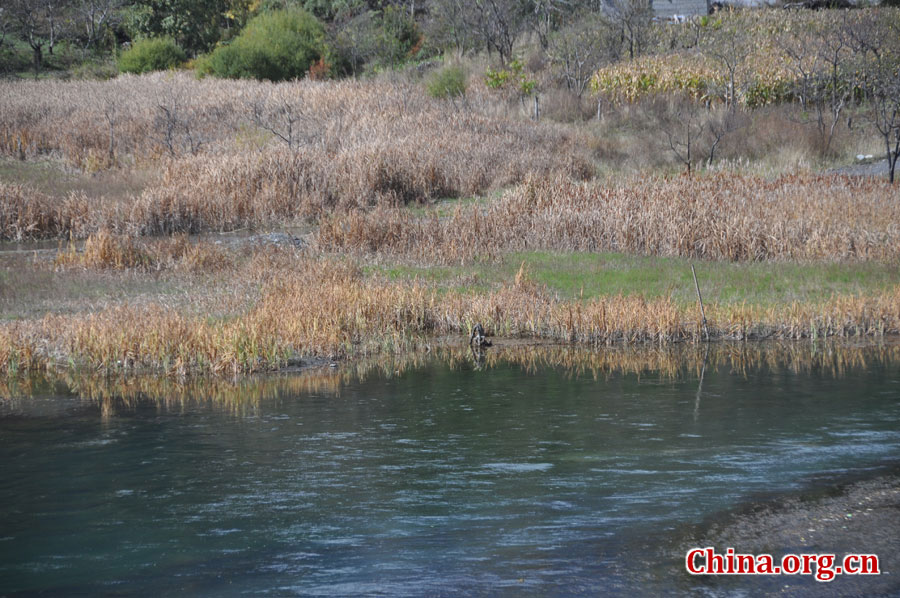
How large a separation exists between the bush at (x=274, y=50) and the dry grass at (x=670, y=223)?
97.1ft

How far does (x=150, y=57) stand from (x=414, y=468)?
50381mm

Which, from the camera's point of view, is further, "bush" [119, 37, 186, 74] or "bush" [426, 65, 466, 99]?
"bush" [119, 37, 186, 74]

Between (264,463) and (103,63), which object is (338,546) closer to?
(264,463)

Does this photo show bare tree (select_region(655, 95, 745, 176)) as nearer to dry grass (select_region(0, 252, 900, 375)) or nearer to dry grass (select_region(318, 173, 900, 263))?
dry grass (select_region(318, 173, 900, 263))

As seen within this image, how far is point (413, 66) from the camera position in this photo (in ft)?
161

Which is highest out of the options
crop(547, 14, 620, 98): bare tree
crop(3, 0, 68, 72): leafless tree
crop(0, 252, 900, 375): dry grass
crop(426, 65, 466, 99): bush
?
crop(3, 0, 68, 72): leafless tree

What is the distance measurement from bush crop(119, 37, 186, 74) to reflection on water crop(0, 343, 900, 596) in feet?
147

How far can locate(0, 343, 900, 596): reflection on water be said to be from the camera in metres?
7.08

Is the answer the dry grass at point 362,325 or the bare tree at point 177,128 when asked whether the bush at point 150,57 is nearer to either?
the bare tree at point 177,128

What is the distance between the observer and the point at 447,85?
4041 centimetres

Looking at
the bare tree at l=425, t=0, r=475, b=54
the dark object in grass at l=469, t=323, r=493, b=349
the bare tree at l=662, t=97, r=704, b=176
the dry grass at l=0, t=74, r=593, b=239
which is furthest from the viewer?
the bare tree at l=425, t=0, r=475, b=54

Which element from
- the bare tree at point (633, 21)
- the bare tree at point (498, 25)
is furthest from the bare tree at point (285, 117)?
the bare tree at point (633, 21)

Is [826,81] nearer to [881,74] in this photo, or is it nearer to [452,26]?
[881,74]

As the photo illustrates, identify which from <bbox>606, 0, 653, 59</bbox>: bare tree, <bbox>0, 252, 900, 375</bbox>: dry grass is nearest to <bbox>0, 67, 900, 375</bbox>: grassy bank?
<bbox>0, 252, 900, 375</bbox>: dry grass
